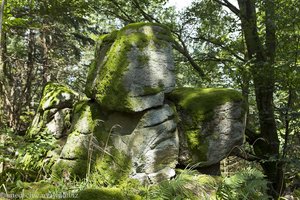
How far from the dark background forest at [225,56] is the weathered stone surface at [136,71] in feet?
5.52

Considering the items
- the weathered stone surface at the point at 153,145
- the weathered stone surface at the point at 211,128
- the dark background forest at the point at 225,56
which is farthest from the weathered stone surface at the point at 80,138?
the weathered stone surface at the point at 211,128

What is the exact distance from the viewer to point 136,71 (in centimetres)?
566

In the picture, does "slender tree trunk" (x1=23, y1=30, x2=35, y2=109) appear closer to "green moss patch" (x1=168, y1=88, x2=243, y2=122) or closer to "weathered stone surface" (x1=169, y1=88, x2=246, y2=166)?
"green moss patch" (x1=168, y1=88, x2=243, y2=122)

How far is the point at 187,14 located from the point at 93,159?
6.14 meters

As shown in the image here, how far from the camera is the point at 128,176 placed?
5.46 metres

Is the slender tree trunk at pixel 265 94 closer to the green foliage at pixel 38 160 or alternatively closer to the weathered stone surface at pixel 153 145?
the weathered stone surface at pixel 153 145

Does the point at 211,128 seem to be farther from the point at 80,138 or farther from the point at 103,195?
the point at 103,195

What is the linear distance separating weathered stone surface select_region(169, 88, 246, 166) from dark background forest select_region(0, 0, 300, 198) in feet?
2.35

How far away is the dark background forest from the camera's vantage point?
22.9 feet

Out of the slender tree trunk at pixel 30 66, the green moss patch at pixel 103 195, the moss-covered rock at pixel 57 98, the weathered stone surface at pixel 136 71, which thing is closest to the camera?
the green moss patch at pixel 103 195

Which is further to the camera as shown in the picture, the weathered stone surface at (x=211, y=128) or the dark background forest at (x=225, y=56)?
the dark background forest at (x=225, y=56)

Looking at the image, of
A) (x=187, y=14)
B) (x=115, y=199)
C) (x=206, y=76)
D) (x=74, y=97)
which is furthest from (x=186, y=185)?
(x=187, y=14)

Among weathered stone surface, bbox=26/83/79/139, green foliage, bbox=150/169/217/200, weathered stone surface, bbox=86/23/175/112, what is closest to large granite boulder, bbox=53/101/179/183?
weathered stone surface, bbox=86/23/175/112

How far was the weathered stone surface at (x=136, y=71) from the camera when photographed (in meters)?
5.60
